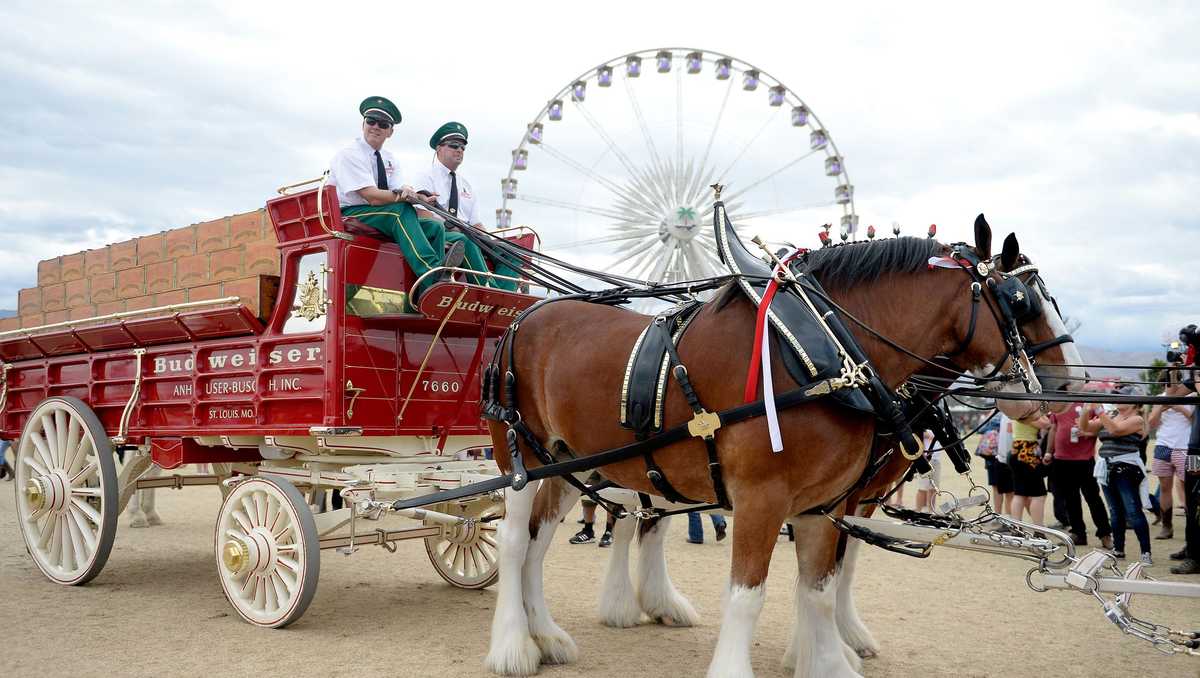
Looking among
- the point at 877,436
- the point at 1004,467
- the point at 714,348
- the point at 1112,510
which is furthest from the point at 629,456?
the point at 1004,467

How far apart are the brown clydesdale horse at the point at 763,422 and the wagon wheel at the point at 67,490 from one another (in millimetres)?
3468

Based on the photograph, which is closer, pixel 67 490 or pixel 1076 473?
pixel 67 490

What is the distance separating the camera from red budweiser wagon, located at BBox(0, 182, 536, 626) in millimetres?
5539

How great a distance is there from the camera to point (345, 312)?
5578 millimetres

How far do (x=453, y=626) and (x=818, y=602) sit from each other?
2521mm

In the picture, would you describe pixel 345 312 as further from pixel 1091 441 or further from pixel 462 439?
pixel 1091 441

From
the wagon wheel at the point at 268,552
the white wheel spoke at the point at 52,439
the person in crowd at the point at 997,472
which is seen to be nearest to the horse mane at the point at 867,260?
the wagon wheel at the point at 268,552

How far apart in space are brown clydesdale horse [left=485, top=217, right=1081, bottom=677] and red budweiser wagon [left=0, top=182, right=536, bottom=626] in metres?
1.07

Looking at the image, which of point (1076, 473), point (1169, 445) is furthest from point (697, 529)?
point (1169, 445)

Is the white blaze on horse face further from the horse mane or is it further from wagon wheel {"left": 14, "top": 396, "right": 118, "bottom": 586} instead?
wagon wheel {"left": 14, "top": 396, "right": 118, "bottom": 586}

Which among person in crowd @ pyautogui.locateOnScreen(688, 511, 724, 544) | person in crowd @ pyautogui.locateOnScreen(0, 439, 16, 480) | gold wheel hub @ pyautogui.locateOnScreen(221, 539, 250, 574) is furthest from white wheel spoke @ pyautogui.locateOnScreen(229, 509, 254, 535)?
person in crowd @ pyautogui.locateOnScreen(0, 439, 16, 480)

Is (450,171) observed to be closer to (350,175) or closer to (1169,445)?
(350,175)

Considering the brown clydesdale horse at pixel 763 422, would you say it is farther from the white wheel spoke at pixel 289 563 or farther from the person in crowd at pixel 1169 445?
the person in crowd at pixel 1169 445

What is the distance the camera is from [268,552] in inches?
217
